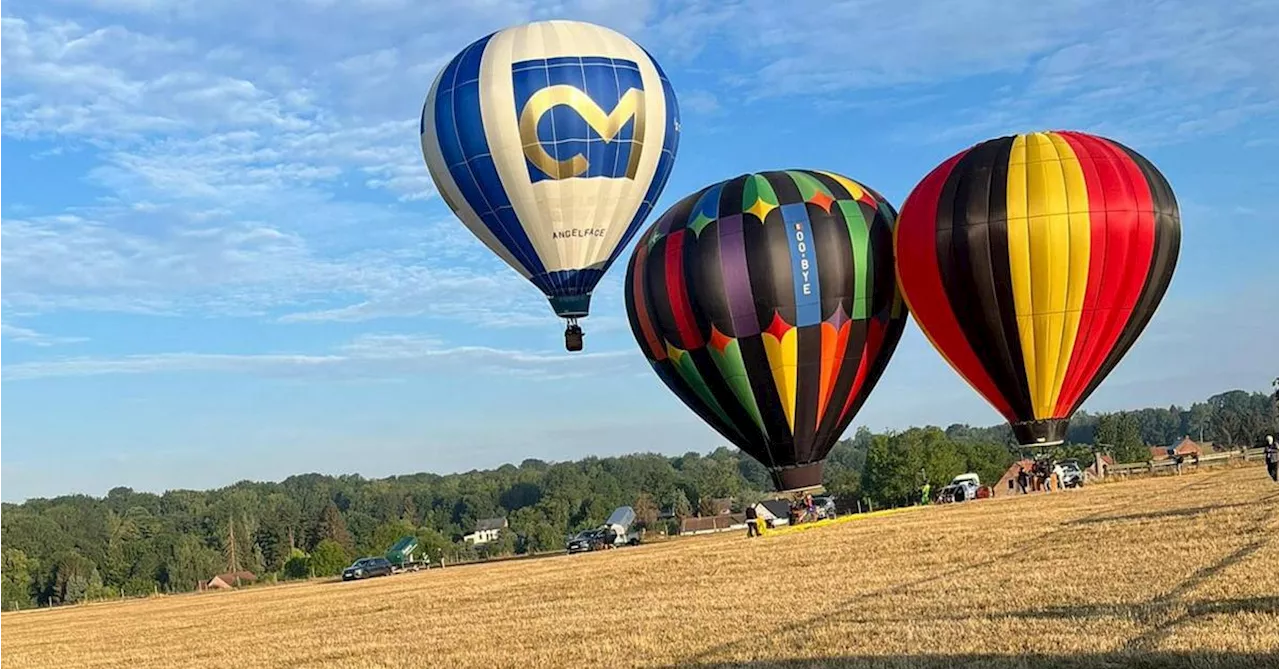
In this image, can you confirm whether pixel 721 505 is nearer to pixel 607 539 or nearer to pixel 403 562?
pixel 403 562

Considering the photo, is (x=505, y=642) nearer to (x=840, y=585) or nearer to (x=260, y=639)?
(x=840, y=585)

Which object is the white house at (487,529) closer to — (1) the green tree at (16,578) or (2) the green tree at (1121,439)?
(1) the green tree at (16,578)

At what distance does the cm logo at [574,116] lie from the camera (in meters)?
25.3

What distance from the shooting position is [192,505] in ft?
503

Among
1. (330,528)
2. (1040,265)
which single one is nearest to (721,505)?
(330,528)

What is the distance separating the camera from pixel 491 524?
131 m

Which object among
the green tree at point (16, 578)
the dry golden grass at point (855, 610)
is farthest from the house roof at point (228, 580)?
the dry golden grass at point (855, 610)

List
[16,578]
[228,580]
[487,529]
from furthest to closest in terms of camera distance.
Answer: [487,529]
[16,578]
[228,580]

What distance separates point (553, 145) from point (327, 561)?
49682 mm

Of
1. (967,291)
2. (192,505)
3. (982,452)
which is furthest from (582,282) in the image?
(192,505)

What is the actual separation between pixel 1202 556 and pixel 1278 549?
70 centimetres

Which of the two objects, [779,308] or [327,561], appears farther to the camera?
[327,561]

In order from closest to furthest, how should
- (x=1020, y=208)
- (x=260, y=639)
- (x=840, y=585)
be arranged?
1. (x=840, y=585)
2. (x=260, y=639)
3. (x=1020, y=208)

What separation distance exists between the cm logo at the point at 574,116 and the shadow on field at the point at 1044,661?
17.0 metres
